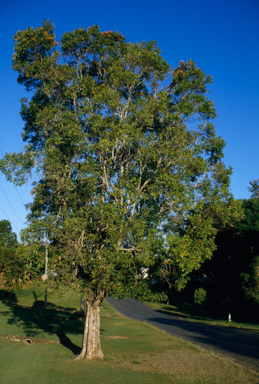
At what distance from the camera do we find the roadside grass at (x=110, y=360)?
13.0m

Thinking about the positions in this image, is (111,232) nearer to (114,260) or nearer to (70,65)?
(114,260)

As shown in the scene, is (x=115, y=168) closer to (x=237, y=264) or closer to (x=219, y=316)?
(x=237, y=264)

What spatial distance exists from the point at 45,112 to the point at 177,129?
6515mm

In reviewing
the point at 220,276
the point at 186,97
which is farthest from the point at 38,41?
the point at 220,276

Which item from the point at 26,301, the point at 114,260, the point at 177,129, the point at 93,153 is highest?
the point at 177,129

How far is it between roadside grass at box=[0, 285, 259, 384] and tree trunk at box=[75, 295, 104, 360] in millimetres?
480

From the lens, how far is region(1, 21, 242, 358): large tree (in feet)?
44.9

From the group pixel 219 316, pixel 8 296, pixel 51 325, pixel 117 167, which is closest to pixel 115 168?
pixel 117 167

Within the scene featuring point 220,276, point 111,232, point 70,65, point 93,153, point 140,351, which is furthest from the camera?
point 220,276

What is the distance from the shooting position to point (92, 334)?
15.7m

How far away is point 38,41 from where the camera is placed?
1817 centimetres

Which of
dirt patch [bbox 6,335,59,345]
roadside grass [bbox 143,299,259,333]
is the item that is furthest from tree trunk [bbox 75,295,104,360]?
roadside grass [bbox 143,299,259,333]

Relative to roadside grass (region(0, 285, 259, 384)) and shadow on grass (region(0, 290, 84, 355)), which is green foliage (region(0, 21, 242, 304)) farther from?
shadow on grass (region(0, 290, 84, 355))

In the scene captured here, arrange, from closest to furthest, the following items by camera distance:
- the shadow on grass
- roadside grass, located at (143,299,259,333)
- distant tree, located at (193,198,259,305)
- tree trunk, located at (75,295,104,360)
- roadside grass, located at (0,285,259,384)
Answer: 1. roadside grass, located at (0,285,259,384)
2. tree trunk, located at (75,295,104,360)
3. the shadow on grass
4. distant tree, located at (193,198,259,305)
5. roadside grass, located at (143,299,259,333)
